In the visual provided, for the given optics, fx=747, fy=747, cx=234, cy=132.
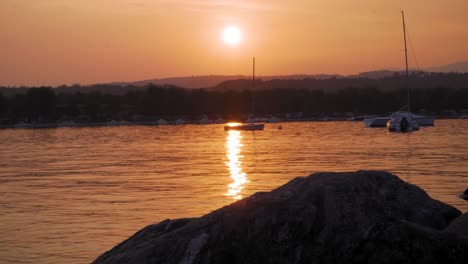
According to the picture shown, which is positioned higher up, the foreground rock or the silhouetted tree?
the silhouetted tree

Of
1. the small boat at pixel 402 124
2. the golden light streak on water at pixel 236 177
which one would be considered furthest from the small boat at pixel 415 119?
the golden light streak on water at pixel 236 177

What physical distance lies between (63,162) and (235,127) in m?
47.5

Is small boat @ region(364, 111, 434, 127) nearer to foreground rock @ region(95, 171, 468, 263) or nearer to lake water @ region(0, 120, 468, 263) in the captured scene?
lake water @ region(0, 120, 468, 263)

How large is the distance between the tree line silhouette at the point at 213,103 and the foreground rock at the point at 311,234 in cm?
14079

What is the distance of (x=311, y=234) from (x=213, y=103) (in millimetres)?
157437

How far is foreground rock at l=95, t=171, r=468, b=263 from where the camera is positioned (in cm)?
774

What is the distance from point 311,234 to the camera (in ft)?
26.1

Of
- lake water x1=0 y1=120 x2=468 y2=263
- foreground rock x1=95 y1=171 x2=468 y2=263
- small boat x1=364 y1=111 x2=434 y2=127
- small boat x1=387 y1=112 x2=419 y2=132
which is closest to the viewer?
foreground rock x1=95 y1=171 x2=468 y2=263

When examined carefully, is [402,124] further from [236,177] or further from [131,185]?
[131,185]

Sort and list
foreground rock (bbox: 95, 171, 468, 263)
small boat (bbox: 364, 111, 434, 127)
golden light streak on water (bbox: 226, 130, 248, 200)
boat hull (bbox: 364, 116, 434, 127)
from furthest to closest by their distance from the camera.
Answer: boat hull (bbox: 364, 116, 434, 127)
small boat (bbox: 364, 111, 434, 127)
golden light streak on water (bbox: 226, 130, 248, 200)
foreground rock (bbox: 95, 171, 468, 263)

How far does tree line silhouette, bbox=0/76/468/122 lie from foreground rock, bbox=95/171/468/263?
141 metres

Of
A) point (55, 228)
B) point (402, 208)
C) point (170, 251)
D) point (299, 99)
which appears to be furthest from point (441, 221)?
point (299, 99)

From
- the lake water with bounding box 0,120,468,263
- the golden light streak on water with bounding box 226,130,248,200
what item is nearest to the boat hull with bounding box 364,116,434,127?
the lake water with bounding box 0,120,468,263

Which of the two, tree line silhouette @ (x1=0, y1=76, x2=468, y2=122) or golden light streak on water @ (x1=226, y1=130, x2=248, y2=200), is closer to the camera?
golden light streak on water @ (x1=226, y1=130, x2=248, y2=200)
